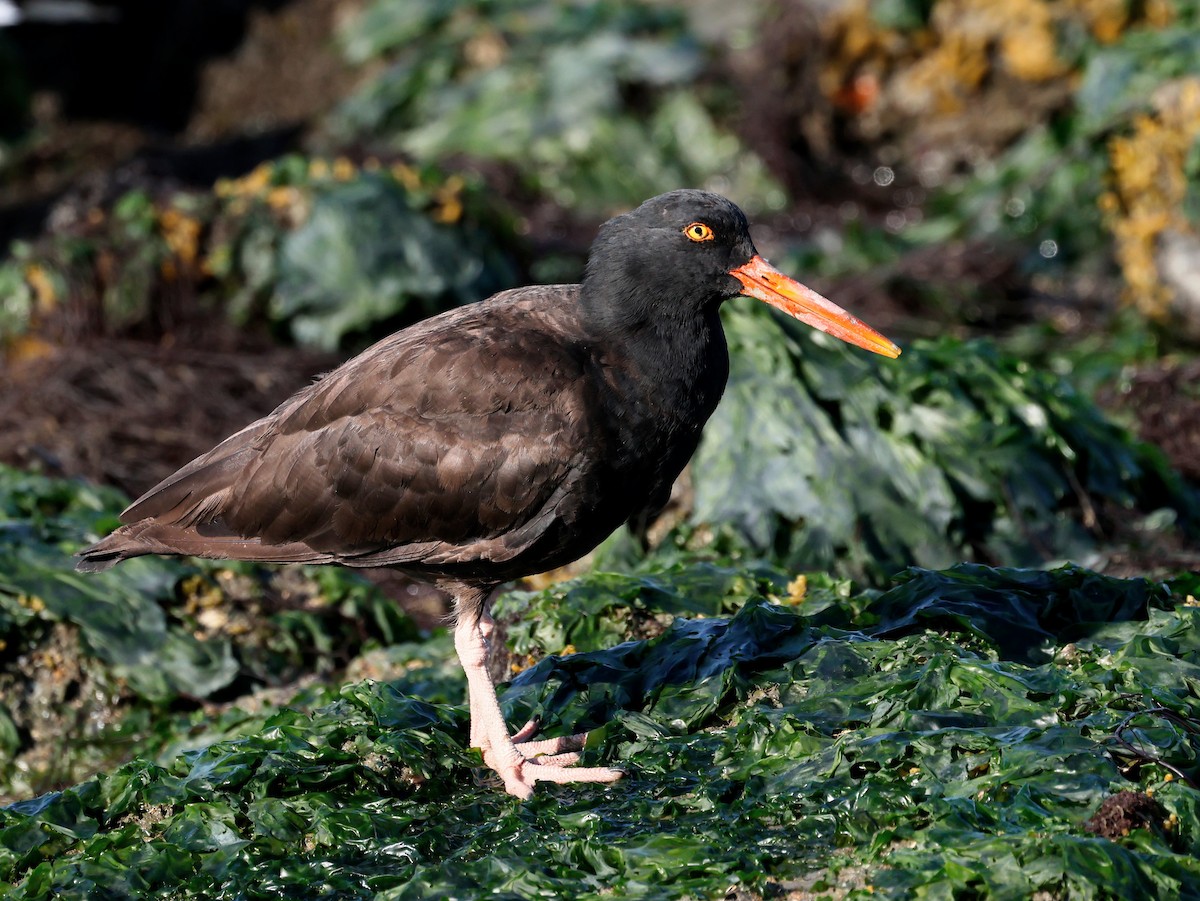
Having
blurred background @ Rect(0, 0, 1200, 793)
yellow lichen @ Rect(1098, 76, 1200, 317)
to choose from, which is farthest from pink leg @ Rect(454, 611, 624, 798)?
yellow lichen @ Rect(1098, 76, 1200, 317)

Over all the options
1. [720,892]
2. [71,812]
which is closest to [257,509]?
[71,812]

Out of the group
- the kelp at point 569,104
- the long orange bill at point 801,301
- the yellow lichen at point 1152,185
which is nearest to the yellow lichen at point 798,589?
the long orange bill at point 801,301

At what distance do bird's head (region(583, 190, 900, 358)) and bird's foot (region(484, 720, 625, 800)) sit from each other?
1.42 m

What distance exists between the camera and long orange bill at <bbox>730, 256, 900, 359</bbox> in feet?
15.8

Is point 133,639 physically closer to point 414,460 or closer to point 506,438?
point 414,460

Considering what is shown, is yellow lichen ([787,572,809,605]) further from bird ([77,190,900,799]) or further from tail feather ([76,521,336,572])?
tail feather ([76,521,336,572])

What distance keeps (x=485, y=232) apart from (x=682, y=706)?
5.89 m

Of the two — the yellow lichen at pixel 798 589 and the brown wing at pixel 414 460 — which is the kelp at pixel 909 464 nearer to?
the yellow lichen at pixel 798 589

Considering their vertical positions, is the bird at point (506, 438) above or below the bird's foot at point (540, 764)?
above

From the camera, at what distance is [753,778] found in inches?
161

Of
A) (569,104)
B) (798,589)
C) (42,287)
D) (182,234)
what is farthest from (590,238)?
(798,589)

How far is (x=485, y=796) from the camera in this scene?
14.4 feet

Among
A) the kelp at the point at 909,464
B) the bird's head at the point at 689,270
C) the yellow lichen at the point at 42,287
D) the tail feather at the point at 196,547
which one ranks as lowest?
the kelp at the point at 909,464

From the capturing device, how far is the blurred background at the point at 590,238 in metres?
6.64
